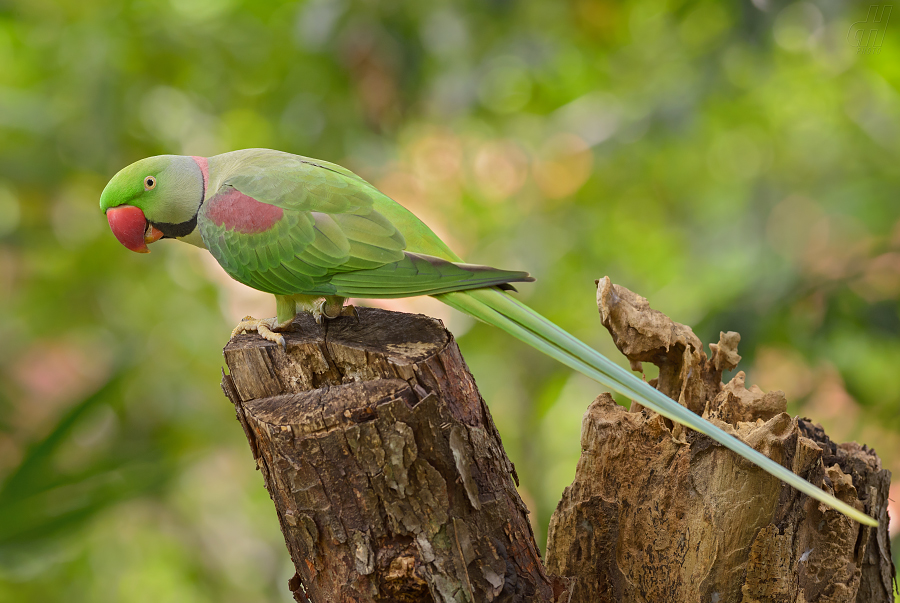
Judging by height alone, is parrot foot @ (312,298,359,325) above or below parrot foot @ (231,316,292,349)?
above

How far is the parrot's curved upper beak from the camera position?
2066 millimetres

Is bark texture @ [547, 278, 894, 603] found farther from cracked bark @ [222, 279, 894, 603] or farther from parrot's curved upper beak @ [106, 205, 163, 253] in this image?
parrot's curved upper beak @ [106, 205, 163, 253]

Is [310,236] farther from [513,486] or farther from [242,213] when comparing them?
[513,486]

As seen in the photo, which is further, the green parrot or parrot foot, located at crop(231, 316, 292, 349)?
parrot foot, located at crop(231, 316, 292, 349)

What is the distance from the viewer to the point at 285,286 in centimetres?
192

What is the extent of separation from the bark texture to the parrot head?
1.28 meters

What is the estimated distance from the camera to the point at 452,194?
495 centimetres

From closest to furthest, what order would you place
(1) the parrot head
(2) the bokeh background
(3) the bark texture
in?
(3) the bark texture, (1) the parrot head, (2) the bokeh background

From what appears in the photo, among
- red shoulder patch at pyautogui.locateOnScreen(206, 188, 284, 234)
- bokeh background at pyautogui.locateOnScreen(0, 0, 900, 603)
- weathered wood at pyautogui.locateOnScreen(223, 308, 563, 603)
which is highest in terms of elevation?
bokeh background at pyautogui.locateOnScreen(0, 0, 900, 603)

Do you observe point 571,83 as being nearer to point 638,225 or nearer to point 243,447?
point 638,225

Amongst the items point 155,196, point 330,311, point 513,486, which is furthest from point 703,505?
point 155,196

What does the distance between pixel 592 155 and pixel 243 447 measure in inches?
132

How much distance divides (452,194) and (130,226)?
10.2ft

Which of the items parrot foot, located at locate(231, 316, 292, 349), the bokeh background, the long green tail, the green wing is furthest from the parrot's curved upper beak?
the bokeh background
